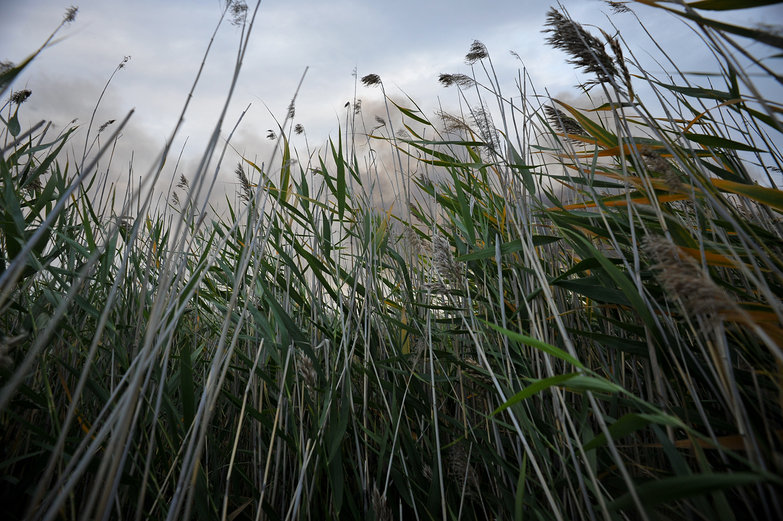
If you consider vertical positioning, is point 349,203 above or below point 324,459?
above

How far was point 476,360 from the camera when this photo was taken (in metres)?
1.31

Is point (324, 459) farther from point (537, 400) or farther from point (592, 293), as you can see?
point (592, 293)

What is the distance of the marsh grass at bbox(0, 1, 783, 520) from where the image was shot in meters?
0.63

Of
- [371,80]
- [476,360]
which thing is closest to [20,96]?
[371,80]

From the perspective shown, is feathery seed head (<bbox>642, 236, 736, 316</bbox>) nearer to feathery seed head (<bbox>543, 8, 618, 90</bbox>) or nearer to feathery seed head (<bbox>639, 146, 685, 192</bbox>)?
feathery seed head (<bbox>639, 146, 685, 192</bbox>)

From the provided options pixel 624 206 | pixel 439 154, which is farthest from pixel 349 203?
pixel 624 206

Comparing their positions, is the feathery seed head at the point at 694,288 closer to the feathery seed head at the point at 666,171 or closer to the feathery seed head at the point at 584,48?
the feathery seed head at the point at 666,171

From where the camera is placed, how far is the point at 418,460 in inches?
41.0

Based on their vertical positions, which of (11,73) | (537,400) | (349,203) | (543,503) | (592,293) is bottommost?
(543,503)

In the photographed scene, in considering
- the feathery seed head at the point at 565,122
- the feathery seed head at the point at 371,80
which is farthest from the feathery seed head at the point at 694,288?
the feathery seed head at the point at 371,80

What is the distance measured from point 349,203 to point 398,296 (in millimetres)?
454

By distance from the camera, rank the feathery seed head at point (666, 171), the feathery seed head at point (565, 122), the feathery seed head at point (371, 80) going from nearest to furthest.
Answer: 1. the feathery seed head at point (666, 171)
2. the feathery seed head at point (565, 122)
3. the feathery seed head at point (371, 80)

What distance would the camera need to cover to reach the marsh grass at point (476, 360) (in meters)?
0.63

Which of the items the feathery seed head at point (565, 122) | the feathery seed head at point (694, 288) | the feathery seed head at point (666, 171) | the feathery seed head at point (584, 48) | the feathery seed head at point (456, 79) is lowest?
the feathery seed head at point (694, 288)
